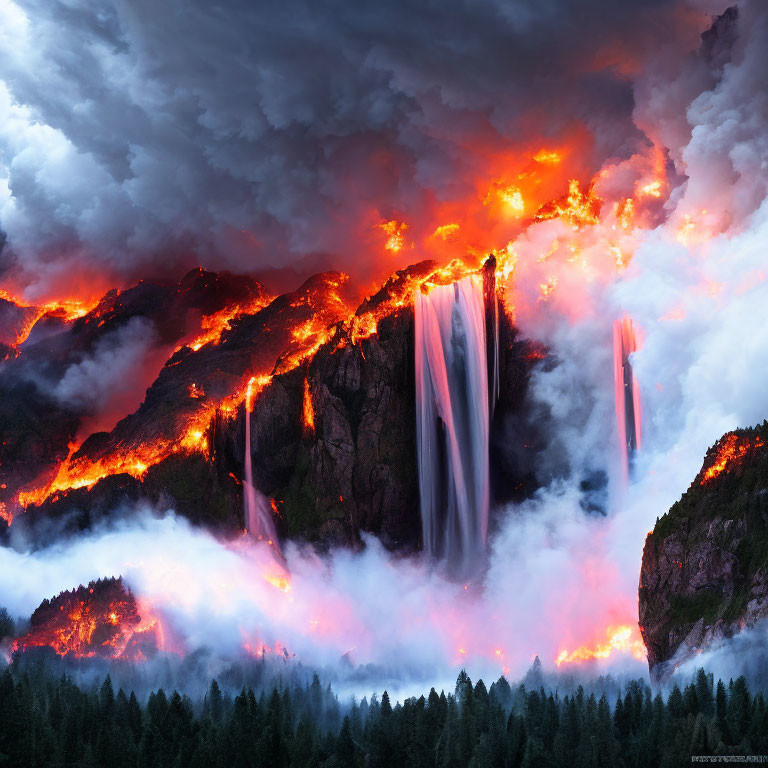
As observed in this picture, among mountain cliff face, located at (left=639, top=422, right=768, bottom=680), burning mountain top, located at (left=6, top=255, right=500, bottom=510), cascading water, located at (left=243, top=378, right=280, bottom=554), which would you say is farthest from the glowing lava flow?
mountain cliff face, located at (left=639, top=422, right=768, bottom=680)

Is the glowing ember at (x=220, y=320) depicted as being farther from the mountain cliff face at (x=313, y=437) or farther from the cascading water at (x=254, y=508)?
the cascading water at (x=254, y=508)

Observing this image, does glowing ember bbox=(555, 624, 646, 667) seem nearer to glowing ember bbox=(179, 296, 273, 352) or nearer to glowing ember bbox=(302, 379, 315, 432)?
glowing ember bbox=(302, 379, 315, 432)

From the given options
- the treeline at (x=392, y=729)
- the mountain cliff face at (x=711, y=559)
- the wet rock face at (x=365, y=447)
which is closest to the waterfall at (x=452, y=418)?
the wet rock face at (x=365, y=447)

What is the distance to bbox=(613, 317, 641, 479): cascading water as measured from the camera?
297 ft

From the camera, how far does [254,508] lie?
104062mm

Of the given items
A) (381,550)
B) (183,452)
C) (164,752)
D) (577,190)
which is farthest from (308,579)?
(577,190)

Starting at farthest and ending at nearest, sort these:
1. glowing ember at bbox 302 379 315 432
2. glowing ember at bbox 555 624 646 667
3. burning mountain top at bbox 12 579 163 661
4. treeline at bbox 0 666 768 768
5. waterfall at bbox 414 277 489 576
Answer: glowing ember at bbox 302 379 315 432 → waterfall at bbox 414 277 489 576 → burning mountain top at bbox 12 579 163 661 → glowing ember at bbox 555 624 646 667 → treeline at bbox 0 666 768 768

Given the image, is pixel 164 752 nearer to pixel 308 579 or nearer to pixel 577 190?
pixel 308 579

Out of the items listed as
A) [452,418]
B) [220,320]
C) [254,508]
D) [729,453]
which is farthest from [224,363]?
[729,453]

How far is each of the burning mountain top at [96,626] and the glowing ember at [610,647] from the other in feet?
93.3

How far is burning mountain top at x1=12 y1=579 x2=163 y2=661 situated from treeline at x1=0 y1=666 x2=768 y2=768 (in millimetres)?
13515

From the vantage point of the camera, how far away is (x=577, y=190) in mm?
99375

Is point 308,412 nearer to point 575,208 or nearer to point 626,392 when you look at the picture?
point 626,392

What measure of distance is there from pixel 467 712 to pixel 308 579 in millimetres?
30567
